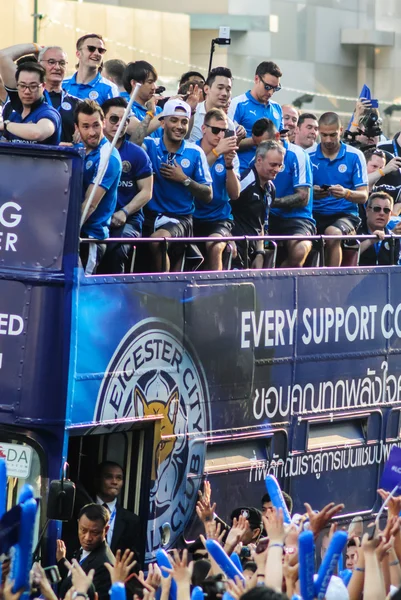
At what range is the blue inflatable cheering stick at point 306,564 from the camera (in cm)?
696

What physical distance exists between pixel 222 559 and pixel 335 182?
22.2 feet

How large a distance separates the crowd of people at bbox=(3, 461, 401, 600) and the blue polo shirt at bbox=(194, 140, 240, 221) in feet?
8.26

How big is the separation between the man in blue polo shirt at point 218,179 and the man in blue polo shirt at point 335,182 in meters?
1.50

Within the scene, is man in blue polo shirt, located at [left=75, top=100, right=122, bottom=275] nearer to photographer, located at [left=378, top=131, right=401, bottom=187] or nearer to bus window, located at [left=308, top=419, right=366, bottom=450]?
bus window, located at [left=308, top=419, right=366, bottom=450]

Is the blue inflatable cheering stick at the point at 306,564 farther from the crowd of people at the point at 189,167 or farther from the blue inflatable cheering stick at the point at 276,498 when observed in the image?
the crowd of people at the point at 189,167

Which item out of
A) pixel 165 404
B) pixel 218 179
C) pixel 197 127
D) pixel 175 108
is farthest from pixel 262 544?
pixel 197 127

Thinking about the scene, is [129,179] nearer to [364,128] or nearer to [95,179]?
[95,179]

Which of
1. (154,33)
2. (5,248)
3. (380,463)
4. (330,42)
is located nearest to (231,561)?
(5,248)

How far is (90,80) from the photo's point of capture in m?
12.5

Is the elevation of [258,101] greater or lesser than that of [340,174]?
greater

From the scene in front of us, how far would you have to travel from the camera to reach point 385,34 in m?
40.7

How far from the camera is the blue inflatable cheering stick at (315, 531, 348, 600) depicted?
7.23 m

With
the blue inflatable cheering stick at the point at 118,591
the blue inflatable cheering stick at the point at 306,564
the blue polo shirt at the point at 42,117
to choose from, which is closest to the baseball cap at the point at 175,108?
the blue polo shirt at the point at 42,117

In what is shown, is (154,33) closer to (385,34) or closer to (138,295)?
(385,34)
